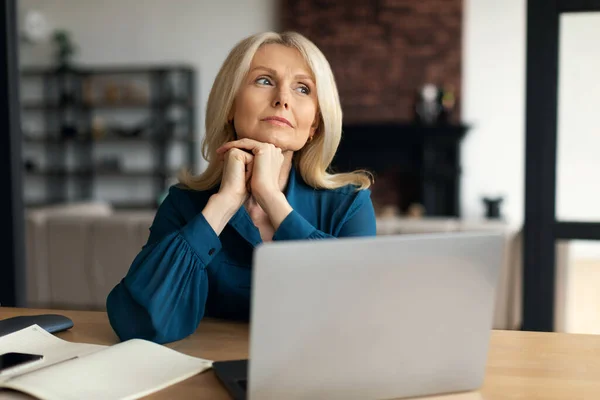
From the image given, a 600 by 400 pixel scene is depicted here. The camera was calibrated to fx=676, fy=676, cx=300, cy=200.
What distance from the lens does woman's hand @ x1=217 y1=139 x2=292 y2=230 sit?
4.42 feet

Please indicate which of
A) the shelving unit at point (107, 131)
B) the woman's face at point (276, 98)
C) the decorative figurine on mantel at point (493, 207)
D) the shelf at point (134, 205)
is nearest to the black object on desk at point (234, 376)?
the woman's face at point (276, 98)

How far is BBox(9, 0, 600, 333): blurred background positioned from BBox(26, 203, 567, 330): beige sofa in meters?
1.50

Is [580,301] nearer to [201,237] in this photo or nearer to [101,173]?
[201,237]

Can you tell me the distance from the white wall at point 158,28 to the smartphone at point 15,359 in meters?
6.12

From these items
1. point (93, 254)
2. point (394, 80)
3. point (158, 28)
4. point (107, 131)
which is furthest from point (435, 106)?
point (93, 254)

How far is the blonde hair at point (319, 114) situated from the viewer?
4.76 feet

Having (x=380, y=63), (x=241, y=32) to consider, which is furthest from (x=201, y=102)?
(x=380, y=63)

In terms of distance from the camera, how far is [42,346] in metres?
1.13

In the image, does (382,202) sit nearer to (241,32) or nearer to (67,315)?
(241,32)

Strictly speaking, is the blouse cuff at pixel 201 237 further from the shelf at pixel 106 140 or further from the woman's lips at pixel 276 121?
the shelf at pixel 106 140

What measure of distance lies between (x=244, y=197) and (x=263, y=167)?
0.24 ft

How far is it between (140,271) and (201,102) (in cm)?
622

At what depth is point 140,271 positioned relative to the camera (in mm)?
1240

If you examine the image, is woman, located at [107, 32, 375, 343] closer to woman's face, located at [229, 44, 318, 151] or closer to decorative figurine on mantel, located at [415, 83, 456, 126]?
woman's face, located at [229, 44, 318, 151]
